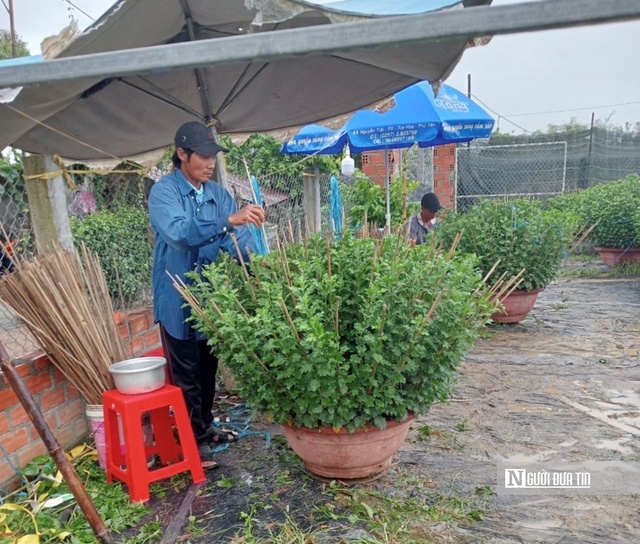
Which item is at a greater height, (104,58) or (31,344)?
(104,58)

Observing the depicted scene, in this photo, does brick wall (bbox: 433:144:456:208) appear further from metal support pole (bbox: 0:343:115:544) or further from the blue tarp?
metal support pole (bbox: 0:343:115:544)

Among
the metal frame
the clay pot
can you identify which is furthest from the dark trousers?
the clay pot

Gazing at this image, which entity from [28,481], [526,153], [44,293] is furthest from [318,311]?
[526,153]

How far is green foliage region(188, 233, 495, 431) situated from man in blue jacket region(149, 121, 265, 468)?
272 millimetres

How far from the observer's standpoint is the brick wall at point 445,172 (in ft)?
36.0

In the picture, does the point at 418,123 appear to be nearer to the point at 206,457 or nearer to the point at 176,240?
the point at 176,240

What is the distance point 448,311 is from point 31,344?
2511 millimetres

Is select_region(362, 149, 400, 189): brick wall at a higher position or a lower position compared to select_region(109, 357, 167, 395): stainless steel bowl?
higher

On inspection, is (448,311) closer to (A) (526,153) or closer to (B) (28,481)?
(B) (28,481)

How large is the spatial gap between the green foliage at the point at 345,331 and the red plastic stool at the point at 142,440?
0.45m

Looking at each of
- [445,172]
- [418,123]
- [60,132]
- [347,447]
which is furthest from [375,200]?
[347,447]

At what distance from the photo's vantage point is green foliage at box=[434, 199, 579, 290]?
206 inches

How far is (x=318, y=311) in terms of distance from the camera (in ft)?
7.92

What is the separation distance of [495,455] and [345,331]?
1253mm
